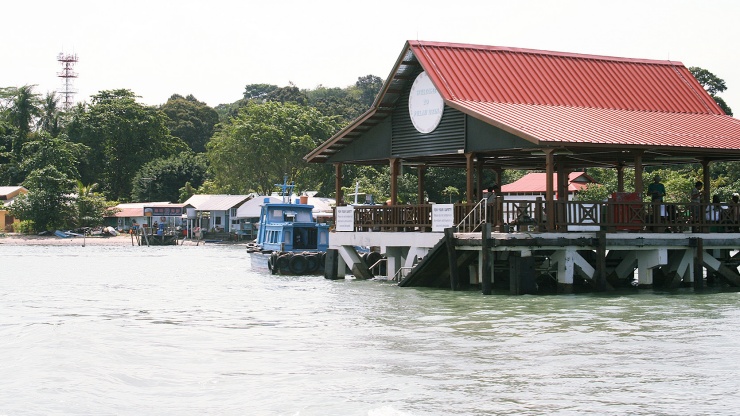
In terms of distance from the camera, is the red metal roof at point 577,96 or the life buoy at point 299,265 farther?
the life buoy at point 299,265

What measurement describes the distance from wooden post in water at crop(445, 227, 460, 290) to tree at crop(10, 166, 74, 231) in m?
69.3

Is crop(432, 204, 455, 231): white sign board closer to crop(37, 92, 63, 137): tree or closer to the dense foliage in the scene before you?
the dense foliage

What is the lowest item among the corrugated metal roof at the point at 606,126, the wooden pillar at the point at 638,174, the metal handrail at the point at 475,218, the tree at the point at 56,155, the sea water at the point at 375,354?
A: the sea water at the point at 375,354

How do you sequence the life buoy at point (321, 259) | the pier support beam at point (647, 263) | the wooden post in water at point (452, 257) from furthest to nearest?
the life buoy at point (321, 259), the pier support beam at point (647, 263), the wooden post in water at point (452, 257)

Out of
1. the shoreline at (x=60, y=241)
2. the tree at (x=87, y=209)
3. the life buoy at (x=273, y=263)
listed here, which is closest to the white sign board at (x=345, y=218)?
the life buoy at (x=273, y=263)

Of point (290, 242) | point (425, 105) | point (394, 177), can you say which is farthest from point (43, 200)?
point (425, 105)

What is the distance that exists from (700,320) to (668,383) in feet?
25.1

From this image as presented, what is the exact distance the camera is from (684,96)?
36281 mm

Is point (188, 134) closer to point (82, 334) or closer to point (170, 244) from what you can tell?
point (170, 244)

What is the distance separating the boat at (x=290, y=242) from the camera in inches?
1588

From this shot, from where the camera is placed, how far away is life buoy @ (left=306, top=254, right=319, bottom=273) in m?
40.2

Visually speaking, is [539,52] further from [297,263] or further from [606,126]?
[297,263]

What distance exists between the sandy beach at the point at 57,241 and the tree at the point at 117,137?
17157 millimetres

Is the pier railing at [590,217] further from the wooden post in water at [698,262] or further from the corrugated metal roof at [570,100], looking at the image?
the corrugated metal roof at [570,100]
